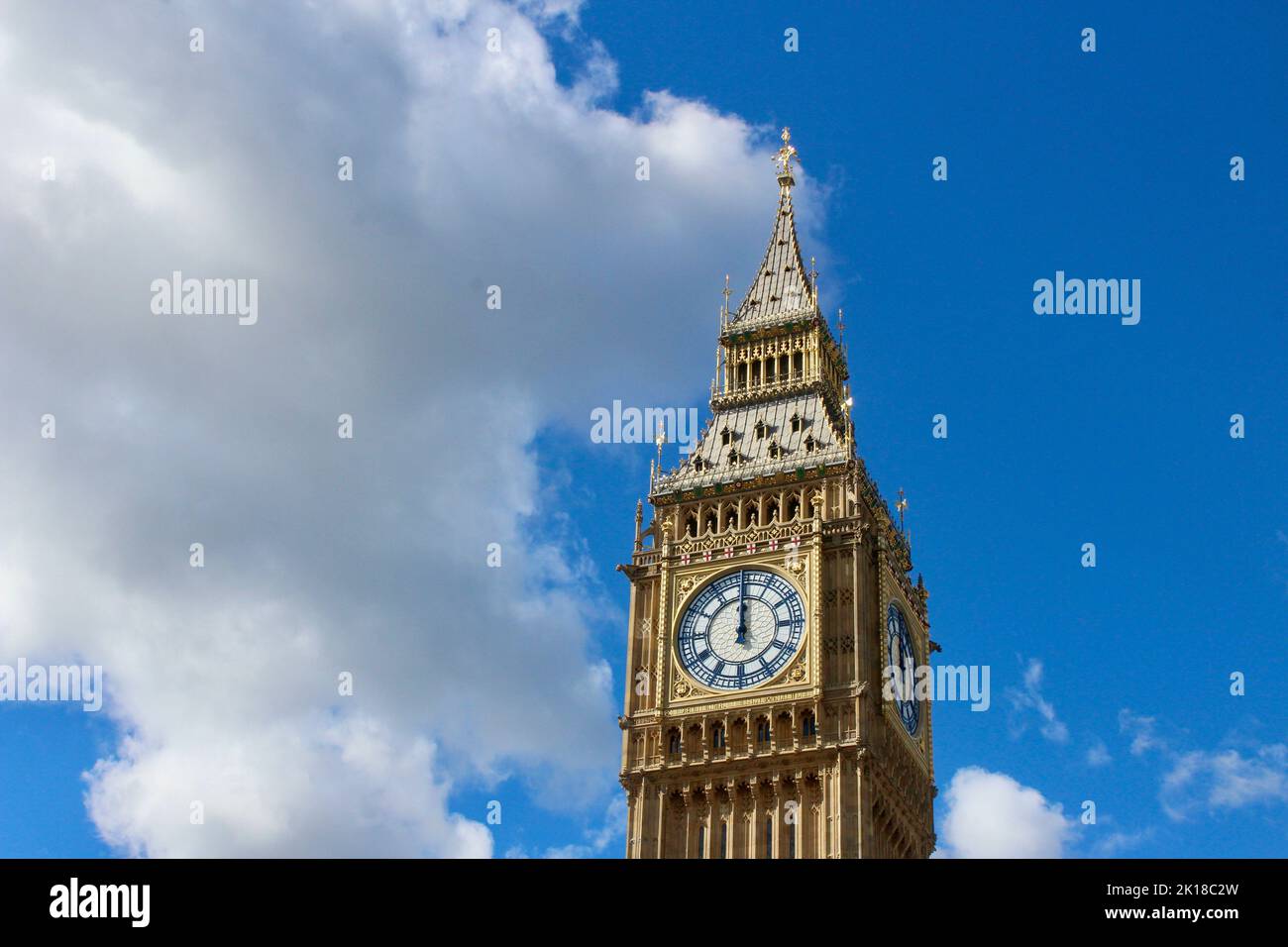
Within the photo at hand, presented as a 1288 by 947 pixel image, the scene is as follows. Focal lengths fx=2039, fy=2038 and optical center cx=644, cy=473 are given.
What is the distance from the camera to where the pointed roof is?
11700 cm

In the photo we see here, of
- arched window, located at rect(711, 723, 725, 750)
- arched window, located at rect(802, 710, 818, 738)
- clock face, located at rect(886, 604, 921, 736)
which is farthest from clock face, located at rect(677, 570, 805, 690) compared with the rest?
clock face, located at rect(886, 604, 921, 736)

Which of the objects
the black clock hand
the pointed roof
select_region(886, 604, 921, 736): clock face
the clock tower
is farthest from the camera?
the pointed roof

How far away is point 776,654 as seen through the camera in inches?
3915

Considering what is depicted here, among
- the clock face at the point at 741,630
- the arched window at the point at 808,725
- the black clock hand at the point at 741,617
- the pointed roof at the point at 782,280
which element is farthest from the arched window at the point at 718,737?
the pointed roof at the point at 782,280

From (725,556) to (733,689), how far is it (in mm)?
7643

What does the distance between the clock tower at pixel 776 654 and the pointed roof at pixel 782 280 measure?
6035 mm

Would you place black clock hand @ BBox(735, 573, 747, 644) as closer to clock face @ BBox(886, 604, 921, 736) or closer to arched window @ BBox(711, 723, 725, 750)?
arched window @ BBox(711, 723, 725, 750)

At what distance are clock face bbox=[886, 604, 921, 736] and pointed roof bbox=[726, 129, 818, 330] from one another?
20.7m

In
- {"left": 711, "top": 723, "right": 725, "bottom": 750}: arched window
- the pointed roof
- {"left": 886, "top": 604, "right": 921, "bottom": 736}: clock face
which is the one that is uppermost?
the pointed roof

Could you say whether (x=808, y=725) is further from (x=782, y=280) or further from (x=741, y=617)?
(x=782, y=280)

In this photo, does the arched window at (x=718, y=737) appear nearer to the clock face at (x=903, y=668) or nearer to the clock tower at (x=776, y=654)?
the clock tower at (x=776, y=654)
